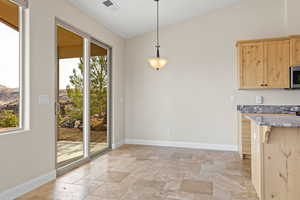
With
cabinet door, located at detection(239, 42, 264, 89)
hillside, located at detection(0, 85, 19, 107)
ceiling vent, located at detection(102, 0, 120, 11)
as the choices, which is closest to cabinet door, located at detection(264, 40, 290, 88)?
cabinet door, located at detection(239, 42, 264, 89)

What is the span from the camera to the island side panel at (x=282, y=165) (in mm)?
1946

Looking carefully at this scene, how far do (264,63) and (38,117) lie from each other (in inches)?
162

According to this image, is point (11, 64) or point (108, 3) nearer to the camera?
point (11, 64)

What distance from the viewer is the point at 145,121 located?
5164 mm

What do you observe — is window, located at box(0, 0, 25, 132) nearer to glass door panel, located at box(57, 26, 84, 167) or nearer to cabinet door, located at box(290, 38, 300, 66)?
glass door panel, located at box(57, 26, 84, 167)

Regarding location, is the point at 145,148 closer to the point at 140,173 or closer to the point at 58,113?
the point at 140,173

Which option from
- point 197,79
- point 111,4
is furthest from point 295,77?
point 111,4

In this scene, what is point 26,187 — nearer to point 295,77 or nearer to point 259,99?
point 259,99

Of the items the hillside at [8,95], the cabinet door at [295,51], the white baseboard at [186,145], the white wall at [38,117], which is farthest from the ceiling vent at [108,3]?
the cabinet door at [295,51]

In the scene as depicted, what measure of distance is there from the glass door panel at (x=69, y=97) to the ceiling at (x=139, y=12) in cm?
62

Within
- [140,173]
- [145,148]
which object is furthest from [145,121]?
[140,173]

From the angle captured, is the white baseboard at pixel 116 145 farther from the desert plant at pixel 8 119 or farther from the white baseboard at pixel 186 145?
the desert plant at pixel 8 119

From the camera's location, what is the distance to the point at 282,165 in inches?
78.1

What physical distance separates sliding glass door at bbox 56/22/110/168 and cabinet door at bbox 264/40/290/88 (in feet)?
11.2
